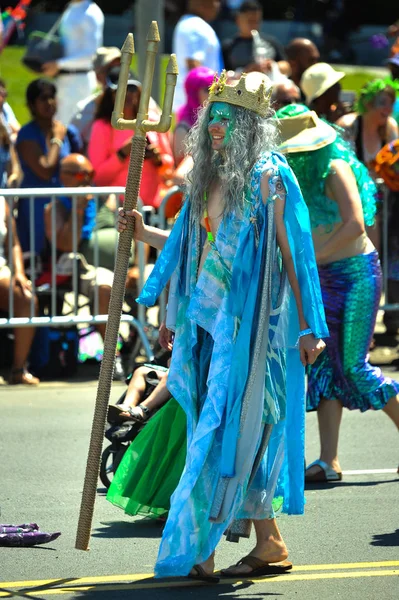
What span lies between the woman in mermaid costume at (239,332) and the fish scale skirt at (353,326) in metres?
1.50

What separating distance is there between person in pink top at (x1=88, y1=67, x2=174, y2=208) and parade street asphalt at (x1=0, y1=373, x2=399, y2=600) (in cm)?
237

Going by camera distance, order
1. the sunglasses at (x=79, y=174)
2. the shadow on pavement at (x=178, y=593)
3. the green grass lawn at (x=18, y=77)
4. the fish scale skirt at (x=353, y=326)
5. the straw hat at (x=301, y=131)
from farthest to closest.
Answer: the green grass lawn at (x=18, y=77) → the sunglasses at (x=79, y=174) → the fish scale skirt at (x=353, y=326) → the straw hat at (x=301, y=131) → the shadow on pavement at (x=178, y=593)

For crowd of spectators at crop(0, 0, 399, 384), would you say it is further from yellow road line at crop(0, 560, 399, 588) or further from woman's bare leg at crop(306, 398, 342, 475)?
yellow road line at crop(0, 560, 399, 588)

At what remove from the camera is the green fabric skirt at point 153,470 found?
5.53 meters

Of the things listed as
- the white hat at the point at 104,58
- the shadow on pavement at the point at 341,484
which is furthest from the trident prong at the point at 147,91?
the white hat at the point at 104,58

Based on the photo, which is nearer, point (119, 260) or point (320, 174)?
point (119, 260)

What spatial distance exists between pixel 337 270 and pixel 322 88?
2335mm

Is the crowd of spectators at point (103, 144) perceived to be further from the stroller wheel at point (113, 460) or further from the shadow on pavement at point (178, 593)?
the shadow on pavement at point (178, 593)

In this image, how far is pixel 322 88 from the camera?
838 cm

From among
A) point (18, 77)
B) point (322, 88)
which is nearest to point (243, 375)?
point (322, 88)

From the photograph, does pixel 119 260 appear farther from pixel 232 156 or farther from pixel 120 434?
pixel 120 434

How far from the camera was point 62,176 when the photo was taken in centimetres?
923

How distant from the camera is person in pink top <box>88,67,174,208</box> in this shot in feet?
31.5

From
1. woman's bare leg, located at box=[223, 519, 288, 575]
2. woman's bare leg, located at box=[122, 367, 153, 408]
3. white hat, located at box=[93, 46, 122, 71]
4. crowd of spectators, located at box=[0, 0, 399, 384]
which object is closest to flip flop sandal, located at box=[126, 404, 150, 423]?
woman's bare leg, located at box=[122, 367, 153, 408]
